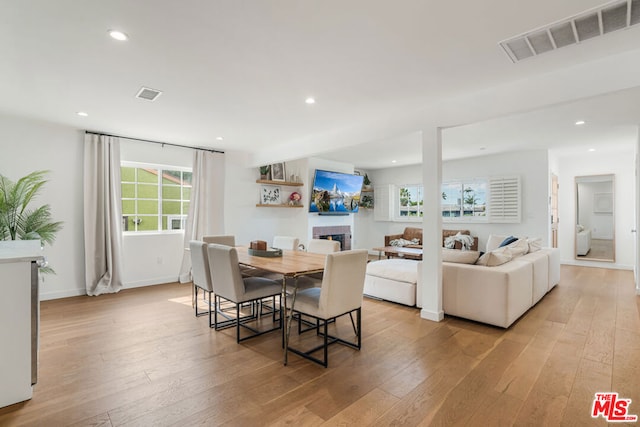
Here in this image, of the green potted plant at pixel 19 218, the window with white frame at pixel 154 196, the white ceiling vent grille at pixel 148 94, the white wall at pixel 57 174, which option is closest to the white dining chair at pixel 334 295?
A: the white ceiling vent grille at pixel 148 94

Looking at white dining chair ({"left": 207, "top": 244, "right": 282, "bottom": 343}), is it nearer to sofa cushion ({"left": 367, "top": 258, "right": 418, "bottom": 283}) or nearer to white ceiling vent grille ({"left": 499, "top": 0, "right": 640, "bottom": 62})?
sofa cushion ({"left": 367, "top": 258, "right": 418, "bottom": 283})

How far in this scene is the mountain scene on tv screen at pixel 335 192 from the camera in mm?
6574

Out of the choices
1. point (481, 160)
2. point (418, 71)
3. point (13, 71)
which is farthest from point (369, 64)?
point (481, 160)

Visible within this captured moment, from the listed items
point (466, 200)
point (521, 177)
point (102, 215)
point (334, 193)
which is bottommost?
point (102, 215)

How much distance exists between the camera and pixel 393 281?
13.5ft

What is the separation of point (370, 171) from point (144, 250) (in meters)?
6.12

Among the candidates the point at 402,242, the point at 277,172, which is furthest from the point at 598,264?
the point at 277,172

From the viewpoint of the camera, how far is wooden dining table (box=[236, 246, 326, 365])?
2.56 metres

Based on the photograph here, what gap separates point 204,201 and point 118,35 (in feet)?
12.2

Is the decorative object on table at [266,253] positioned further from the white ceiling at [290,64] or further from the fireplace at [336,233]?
the fireplace at [336,233]

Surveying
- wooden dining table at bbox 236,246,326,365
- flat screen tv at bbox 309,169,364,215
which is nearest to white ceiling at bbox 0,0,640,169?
wooden dining table at bbox 236,246,326,365

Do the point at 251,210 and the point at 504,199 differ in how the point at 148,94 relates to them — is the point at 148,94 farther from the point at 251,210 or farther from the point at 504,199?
the point at 504,199

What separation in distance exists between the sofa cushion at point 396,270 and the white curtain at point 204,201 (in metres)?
3.00

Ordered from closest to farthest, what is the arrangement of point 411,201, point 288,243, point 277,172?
point 288,243
point 277,172
point 411,201
